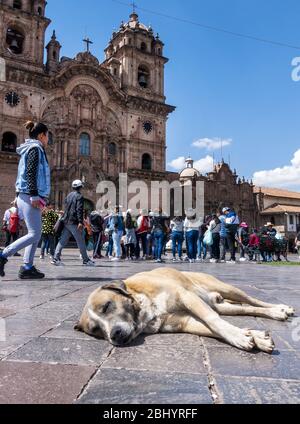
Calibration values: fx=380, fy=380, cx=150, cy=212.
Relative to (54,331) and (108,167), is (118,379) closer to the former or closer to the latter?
(54,331)

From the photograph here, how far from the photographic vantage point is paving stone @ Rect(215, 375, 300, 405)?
5.26ft

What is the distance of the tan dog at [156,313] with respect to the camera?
7.77 feet

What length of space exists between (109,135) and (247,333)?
3219 centimetres

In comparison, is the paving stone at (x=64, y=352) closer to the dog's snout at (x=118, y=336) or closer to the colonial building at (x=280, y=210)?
the dog's snout at (x=118, y=336)

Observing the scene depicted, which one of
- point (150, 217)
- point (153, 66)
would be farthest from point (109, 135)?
point (150, 217)

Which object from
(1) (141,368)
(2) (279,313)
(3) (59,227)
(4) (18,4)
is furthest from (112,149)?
(1) (141,368)

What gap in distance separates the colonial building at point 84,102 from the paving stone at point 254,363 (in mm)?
27318

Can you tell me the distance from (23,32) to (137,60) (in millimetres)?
10211

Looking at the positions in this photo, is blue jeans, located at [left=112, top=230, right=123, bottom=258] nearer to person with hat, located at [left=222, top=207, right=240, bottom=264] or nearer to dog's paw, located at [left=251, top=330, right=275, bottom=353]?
person with hat, located at [left=222, top=207, right=240, bottom=264]

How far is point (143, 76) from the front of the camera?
119 ft

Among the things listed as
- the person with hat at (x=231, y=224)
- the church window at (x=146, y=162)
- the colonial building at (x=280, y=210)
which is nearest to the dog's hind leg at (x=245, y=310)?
the person with hat at (x=231, y=224)

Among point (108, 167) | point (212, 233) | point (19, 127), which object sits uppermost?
point (19, 127)

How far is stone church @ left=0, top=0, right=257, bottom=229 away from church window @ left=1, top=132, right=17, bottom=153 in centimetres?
7

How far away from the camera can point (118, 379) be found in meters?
1.86
